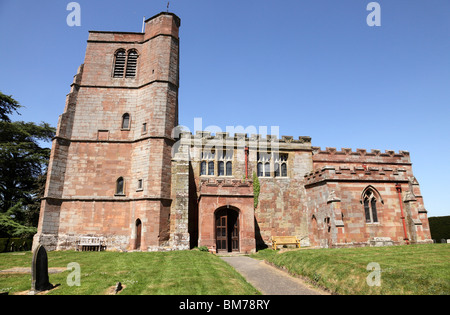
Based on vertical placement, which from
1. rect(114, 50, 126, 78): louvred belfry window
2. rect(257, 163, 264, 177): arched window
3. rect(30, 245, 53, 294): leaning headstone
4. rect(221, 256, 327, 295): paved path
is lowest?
rect(221, 256, 327, 295): paved path

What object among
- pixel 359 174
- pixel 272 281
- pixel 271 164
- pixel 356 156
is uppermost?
pixel 356 156

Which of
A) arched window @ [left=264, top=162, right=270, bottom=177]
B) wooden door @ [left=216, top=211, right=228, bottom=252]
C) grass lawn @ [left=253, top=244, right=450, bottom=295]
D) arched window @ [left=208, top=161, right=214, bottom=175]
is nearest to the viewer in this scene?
grass lawn @ [left=253, top=244, right=450, bottom=295]

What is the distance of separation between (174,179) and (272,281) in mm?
11662

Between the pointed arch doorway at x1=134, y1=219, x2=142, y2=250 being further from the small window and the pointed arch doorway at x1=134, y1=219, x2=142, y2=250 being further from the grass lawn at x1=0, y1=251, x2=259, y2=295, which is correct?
the small window

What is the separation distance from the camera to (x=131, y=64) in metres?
23.2

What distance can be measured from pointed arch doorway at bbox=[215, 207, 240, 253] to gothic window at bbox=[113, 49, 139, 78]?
1458 centimetres

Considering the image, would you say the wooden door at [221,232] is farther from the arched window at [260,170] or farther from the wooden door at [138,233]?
the arched window at [260,170]

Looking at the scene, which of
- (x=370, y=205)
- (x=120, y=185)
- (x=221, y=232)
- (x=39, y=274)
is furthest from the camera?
(x=120, y=185)

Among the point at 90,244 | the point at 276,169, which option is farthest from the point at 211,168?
the point at 90,244

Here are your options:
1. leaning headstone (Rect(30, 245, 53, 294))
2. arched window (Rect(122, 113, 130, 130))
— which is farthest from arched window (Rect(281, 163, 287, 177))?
leaning headstone (Rect(30, 245, 53, 294))

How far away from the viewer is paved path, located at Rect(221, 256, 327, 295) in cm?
849

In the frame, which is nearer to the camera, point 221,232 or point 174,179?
point 221,232

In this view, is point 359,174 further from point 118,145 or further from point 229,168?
point 118,145
